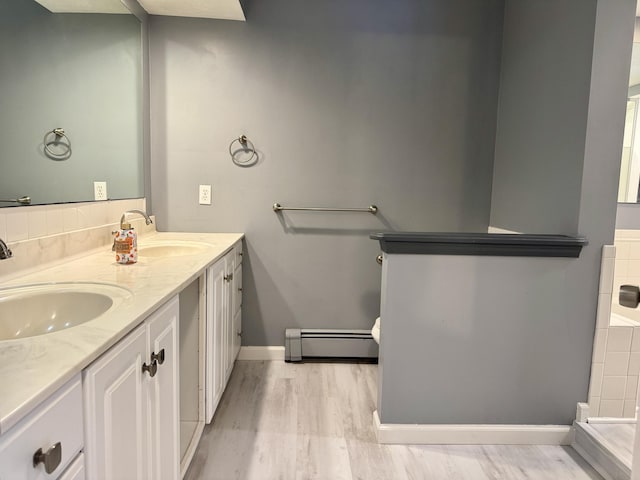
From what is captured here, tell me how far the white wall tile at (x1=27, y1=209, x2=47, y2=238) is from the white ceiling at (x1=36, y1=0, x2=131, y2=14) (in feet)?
2.44

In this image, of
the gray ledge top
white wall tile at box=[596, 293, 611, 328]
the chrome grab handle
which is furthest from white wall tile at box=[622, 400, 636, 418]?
the chrome grab handle

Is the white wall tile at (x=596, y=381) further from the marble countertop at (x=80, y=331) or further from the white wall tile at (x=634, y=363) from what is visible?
the marble countertop at (x=80, y=331)

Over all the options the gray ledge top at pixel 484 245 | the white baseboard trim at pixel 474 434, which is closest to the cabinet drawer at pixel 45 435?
the gray ledge top at pixel 484 245

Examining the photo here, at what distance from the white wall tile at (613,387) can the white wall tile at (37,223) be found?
2.33 meters

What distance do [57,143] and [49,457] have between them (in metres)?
1.35

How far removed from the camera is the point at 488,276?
1739 millimetres

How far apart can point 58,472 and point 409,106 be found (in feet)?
7.93

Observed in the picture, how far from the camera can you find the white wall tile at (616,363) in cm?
175

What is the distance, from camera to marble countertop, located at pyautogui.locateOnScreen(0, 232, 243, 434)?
0.59 meters

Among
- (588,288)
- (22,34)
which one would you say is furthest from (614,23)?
(22,34)

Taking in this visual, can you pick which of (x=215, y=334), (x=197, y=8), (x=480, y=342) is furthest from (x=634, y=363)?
(x=197, y=8)

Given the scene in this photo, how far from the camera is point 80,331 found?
0.81m

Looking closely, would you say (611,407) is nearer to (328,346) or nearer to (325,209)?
(328,346)

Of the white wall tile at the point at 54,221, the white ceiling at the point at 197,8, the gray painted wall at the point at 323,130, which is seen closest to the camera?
the white wall tile at the point at 54,221
